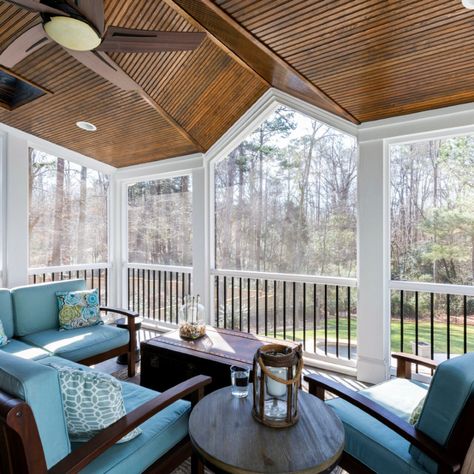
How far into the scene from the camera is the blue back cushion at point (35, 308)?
9.77 ft

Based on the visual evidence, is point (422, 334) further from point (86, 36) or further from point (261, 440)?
point (86, 36)

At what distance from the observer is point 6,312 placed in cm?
290

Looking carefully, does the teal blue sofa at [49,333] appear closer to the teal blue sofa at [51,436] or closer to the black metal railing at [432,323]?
the teal blue sofa at [51,436]

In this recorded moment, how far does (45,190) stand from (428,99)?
457 centimetres

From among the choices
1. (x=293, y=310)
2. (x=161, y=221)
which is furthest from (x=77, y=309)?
(x=293, y=310)

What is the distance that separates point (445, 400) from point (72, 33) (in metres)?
2.57

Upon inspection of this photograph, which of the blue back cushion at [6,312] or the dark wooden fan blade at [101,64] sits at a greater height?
the dark wooden fan blade at [101,64]

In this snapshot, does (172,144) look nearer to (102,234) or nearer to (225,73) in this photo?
(225,73)

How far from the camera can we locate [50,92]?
10.7ft

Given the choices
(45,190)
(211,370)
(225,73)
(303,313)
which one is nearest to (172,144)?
(225,73)

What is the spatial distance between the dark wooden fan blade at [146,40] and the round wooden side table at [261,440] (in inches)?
83.3

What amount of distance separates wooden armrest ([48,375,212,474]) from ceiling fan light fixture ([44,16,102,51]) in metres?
1.99

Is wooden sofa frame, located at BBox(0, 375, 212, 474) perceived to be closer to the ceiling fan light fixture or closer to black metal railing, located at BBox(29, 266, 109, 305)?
the ceiling fan light fixture

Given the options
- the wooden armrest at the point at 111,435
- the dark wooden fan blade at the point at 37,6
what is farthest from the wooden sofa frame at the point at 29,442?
the dark wooden fan blade at the point at 37,6
